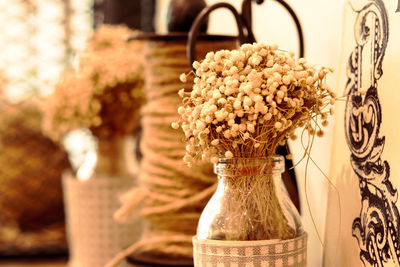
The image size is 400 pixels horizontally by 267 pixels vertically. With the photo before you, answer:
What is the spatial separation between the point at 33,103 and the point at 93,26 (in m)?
0.36

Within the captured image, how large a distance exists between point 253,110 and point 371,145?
137 mm

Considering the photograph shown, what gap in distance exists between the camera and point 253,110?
44cm

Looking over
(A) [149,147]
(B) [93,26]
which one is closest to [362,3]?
(A) [149,147]

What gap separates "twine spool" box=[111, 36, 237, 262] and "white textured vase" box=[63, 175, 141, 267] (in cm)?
36

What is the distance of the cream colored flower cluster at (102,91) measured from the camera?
3.51 ft

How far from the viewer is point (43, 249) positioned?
4.77ft

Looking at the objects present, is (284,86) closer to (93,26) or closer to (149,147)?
(149,147)

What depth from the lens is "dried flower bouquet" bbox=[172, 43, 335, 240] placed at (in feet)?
1.44

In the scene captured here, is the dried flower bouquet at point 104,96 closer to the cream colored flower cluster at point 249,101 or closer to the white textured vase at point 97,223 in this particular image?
the white textured vase at point 97,223

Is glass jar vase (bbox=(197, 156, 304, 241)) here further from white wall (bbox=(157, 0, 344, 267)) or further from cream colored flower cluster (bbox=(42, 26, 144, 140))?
cream colored flower cluster (bbox=(42, 26, 144, 140))

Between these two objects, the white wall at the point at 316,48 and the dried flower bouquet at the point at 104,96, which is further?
the dried flower bouquet at the point at 104,96

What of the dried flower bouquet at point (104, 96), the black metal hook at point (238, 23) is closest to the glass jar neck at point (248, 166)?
the black metal hook at point (238, 23)

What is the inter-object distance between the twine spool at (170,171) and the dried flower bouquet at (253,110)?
227 mm

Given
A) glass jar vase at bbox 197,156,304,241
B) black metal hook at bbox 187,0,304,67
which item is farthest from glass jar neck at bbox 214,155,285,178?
black metal hook at bbox 187,0,304,67
